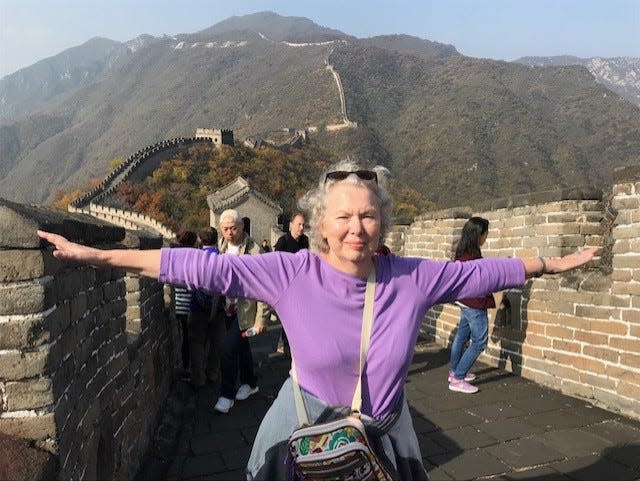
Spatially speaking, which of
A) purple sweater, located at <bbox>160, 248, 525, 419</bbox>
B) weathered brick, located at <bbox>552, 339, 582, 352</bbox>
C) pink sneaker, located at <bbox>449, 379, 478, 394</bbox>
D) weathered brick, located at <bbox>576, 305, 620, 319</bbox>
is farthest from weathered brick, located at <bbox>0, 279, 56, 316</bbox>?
weathered brick, located at <bbox>552, 339, 582, 352</bbox>

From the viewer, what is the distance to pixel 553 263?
2.53 metres

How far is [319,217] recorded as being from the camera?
93.1 inches

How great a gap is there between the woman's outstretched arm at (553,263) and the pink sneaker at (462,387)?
3363mm

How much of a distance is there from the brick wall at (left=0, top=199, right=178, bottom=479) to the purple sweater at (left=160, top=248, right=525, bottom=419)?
0.59 metres

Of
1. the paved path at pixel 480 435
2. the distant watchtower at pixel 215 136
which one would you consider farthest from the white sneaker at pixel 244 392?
the distant watchtower at pixel 215 136

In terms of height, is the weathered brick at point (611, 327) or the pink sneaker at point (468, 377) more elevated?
the weathered brick at point (611, 327)

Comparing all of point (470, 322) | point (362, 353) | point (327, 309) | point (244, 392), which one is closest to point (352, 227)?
point (327, 309)

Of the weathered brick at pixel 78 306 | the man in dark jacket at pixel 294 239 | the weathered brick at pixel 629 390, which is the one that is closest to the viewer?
the weathered brick at pixel 78 306

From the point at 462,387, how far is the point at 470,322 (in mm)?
638

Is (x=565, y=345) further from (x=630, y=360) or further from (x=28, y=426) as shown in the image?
(x=28, y=426)

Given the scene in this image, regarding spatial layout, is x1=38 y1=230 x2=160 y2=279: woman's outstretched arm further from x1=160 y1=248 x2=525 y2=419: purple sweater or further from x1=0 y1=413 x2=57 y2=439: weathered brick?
x1=0 y1=413 x2=57 y2=439: weathered brick

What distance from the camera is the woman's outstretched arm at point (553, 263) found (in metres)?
2.46

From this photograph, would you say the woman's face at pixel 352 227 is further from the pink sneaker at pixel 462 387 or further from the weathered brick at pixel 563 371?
the weathered brick at pixel 563 371

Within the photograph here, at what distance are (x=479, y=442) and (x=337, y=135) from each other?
292ft
